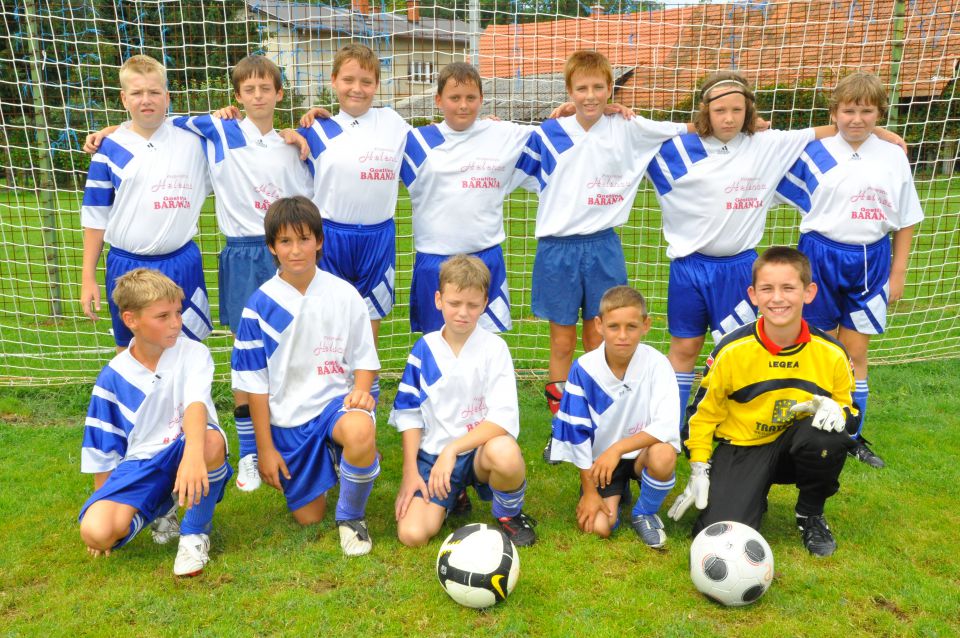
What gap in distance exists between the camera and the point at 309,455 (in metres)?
2.96

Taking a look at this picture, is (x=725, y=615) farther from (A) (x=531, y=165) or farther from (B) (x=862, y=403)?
(A) (x=531, y=165)

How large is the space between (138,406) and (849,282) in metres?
3.19

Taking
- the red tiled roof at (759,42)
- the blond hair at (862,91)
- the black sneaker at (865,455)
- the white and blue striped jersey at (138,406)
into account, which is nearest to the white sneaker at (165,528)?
the white and blue striped jersey at (138,406)

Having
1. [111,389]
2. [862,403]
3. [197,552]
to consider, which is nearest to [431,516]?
[197,552]

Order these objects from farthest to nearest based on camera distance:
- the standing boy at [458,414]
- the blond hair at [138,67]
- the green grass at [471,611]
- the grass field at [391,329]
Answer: the grass field at [391,329] → the blond hair at [138,67] → the standing boy at [458,414] → the green grass at [471,611]

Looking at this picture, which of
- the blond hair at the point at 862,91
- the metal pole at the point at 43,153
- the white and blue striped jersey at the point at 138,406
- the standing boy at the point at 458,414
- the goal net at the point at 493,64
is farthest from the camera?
the goal net at the point at 493,64

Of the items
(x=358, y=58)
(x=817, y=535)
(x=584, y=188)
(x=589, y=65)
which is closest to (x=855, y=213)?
(x=584, y=188)

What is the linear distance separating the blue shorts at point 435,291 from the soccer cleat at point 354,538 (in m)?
1.19

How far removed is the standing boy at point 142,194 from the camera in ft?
11.5

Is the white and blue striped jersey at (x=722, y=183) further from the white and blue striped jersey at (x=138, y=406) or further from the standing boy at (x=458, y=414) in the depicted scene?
the white and blue striped jersey at (x=138, y=406)

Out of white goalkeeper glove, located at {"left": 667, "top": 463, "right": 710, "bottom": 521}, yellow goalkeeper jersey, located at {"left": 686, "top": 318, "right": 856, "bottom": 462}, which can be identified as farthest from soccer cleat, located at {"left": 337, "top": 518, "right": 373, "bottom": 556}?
yellow goalkeeper jersey, located at {"left": 686, "top": 318, "right": 856, "bottom": 462}

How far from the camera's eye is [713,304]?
3730mm

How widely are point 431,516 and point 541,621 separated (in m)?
0.65

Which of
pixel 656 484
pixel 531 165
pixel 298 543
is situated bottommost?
pixel 298 543
